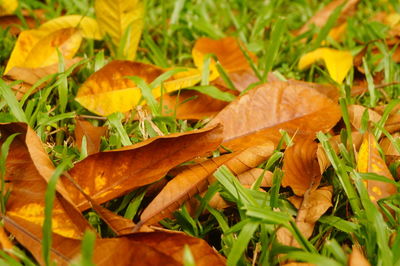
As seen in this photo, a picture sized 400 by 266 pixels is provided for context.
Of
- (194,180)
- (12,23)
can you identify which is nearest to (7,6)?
(12,23)

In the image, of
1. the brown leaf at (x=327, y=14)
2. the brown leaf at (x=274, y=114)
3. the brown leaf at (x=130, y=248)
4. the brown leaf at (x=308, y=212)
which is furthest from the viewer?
the brown leaf at (x=327, y=14)

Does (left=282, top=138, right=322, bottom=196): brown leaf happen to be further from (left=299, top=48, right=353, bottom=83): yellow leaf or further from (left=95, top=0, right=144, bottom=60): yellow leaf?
(left=95, top=0, right=144, bottom=60): yellow leaf

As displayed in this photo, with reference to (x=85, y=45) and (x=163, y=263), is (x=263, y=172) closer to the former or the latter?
(x=163, y=263)

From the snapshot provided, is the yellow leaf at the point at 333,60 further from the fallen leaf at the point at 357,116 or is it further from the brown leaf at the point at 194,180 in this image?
the brown leaf at the point at 194,180

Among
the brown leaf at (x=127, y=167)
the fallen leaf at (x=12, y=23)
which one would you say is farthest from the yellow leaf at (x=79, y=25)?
the brown leaf at (x=127, y=167)

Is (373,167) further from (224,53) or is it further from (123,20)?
(123,20)

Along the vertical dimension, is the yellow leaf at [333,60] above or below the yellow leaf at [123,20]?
below

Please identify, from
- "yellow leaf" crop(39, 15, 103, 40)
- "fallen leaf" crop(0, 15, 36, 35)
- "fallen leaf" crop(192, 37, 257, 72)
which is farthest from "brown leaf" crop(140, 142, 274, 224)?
"fallen leaf" crop(0, 15, 36, 35)
